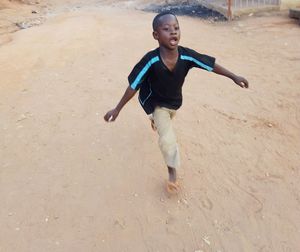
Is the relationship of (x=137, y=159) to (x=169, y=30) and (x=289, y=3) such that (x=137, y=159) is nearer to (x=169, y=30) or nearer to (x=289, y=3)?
(x=169, y=30)

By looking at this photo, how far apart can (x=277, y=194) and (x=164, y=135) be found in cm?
105

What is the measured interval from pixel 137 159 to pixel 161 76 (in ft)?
3.45

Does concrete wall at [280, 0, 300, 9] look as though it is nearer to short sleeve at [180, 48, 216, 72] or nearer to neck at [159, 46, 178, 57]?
short sleeve at [180, 48, 216, 72]

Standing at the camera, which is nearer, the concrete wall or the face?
the face

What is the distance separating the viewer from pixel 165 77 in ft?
10.1

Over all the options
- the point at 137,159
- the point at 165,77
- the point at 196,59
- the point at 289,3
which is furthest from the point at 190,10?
the point at 165,77

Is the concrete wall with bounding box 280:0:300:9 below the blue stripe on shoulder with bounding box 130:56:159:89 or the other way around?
below

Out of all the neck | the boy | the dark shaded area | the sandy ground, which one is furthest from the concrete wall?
the neck

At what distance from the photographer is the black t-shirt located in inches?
119

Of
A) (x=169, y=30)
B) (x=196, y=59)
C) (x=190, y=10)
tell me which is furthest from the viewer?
(x=190, y=10)

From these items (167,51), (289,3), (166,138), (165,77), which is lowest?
(289,3)

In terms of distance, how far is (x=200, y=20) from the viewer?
8.37 meters

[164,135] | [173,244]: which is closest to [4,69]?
[164,135]

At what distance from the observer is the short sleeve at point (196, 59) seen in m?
3.09
